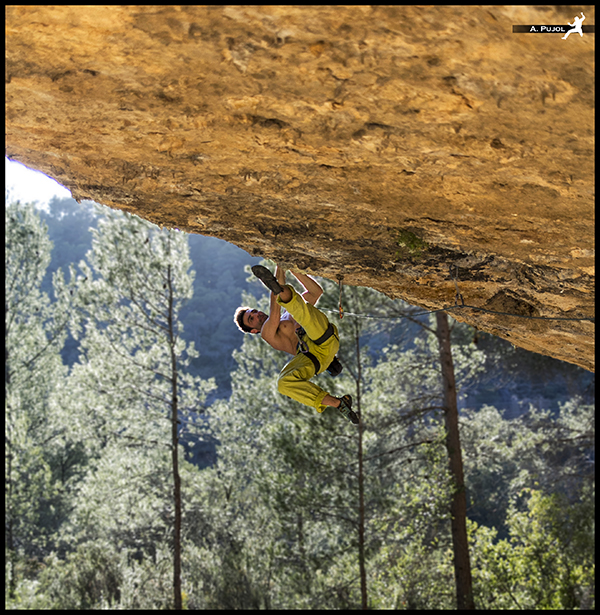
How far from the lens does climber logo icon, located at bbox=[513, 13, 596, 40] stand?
4.96 ft

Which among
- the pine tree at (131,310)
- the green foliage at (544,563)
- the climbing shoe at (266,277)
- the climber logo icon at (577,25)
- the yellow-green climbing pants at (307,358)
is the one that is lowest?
the green foliage at (544,563)

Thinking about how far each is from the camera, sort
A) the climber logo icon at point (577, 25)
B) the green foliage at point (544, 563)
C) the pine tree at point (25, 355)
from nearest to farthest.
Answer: the climber logo icon at point (577, 25)
the green foliage at point (544, 563)
the pine tree at point (25, 355)

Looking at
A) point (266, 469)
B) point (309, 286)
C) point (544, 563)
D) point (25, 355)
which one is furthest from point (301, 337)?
point (25, 355)

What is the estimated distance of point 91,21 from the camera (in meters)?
1.79

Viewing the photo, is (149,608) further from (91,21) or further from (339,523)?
(91,21)

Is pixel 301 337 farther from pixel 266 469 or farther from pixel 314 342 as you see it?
pixel 266 469

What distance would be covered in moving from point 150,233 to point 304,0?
31.0ft

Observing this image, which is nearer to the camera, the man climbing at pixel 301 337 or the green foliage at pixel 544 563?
the man climbing at pixel 301 337

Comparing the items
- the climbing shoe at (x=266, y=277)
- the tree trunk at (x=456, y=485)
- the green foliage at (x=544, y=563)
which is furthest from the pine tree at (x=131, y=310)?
the climbing shoe at (x=266, y=277)

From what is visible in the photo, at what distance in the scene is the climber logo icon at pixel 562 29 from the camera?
151 centimetres

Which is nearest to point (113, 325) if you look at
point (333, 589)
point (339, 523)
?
point (339, 523)

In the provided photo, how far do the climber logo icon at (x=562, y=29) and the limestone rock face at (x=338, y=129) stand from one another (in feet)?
0.08

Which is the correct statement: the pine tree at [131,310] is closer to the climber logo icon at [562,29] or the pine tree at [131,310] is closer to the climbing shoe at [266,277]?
the climbing shoe at [266,277]

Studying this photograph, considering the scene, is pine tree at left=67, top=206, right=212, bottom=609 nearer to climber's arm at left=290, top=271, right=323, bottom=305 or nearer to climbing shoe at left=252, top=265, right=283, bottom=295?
climber's arm at left=290, top=271, right=323, bottom=305
